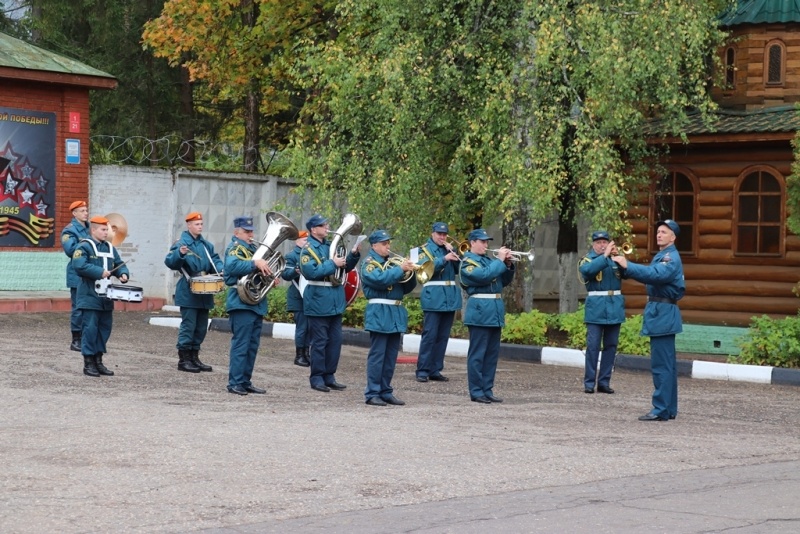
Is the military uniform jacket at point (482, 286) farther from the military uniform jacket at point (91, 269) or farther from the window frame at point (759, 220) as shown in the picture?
the window frame at point (759, 220)

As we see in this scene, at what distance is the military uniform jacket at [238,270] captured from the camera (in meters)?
13.0

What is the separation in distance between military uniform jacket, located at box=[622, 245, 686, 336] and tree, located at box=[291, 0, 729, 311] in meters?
4.87

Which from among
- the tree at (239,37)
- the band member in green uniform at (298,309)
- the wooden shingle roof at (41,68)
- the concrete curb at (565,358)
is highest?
the tree at (239,37)

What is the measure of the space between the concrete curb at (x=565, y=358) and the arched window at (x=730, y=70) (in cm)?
796

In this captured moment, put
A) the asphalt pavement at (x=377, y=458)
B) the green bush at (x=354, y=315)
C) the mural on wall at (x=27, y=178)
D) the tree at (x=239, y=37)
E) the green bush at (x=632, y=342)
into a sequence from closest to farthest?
the asphalt pavement at (x=377, y=458) < the green bush at (x=632, y=342) < the green bush at (x=354, y=315) < the mural on wall at (x=27, y=178) < the tree at (x=239, y=37)

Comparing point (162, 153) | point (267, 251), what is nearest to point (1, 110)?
point (162, 153)

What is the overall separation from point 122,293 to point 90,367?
905mm

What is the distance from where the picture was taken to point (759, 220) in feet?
69.9

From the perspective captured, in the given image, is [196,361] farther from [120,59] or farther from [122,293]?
[120,59]

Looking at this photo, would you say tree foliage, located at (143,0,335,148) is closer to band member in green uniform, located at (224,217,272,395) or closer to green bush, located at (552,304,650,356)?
green bush, located at (552,304,650,356)

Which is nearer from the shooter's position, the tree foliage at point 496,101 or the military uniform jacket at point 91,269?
the military uniform jacket at point 91,269

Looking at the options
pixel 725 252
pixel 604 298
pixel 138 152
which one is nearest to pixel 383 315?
pixel 604 298

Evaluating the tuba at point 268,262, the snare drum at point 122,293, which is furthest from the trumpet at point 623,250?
the snare drum at point 122,293

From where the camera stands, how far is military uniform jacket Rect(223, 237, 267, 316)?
13.0m
